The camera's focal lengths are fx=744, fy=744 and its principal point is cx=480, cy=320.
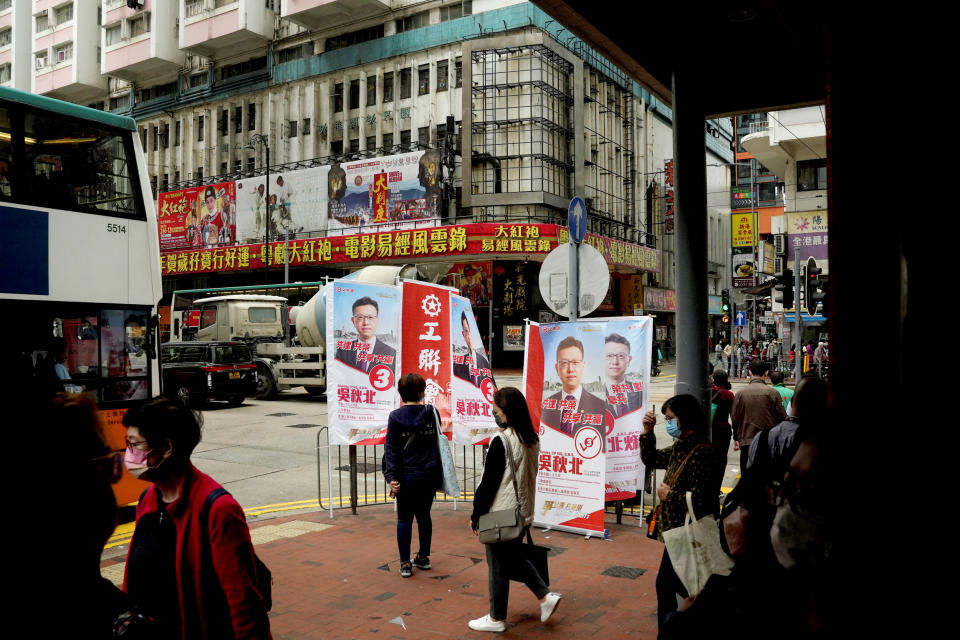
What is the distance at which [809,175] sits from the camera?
3266 cm

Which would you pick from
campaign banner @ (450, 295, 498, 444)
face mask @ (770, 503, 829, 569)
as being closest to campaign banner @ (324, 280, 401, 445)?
campaign banner @ (450, 295, 498, 444)

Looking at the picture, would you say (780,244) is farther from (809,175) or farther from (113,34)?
(113,34)

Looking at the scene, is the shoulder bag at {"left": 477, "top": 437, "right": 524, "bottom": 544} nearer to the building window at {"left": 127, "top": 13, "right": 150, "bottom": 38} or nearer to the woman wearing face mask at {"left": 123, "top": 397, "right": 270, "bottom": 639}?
the woman wearing face mask at {"left": 123, "top": 397, "right": 270, "bottom": 639}

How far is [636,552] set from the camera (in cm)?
648

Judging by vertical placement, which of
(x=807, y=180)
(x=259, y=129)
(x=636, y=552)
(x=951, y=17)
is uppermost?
(x=259, y=129)

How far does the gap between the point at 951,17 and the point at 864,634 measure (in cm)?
188

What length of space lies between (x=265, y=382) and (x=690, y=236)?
56.8ft

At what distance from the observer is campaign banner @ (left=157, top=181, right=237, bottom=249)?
4197cm

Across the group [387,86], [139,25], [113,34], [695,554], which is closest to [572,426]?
[695,554]

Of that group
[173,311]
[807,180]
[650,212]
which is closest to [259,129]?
[173,311]

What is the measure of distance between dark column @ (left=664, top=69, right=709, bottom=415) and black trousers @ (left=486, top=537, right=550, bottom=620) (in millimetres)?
1986

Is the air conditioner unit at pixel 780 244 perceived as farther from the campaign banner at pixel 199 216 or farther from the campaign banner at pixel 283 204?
the campaign banner at pixel 199 216

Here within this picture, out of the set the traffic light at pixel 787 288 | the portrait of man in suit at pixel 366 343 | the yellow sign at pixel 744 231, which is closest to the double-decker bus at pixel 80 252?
the portrait of man in suit at pixel 366 343

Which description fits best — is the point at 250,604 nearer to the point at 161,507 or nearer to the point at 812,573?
the point at 161,507
